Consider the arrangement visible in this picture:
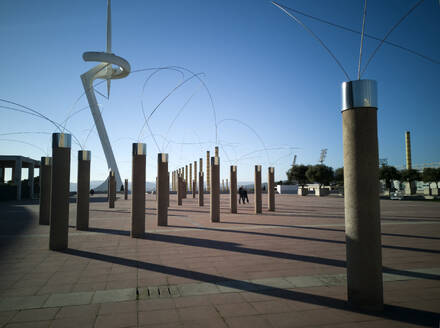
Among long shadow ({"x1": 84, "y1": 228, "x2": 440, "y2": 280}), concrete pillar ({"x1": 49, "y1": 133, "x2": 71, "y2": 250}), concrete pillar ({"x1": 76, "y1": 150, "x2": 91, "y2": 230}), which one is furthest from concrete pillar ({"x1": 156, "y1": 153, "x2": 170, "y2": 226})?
concrete pillar ({"x1": 49, "y1": 133, "x2": 71, "y2": 250})

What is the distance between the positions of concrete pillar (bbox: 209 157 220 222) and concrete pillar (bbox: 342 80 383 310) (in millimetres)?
9678

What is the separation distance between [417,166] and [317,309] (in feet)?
260

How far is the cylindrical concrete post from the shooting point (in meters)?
11.9

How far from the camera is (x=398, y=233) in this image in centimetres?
940

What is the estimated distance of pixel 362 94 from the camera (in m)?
3.83

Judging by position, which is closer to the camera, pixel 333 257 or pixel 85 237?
pixel 333 257

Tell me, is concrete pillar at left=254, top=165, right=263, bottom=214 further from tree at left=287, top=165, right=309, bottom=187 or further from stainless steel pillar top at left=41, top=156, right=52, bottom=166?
tree at left=287, top=165, right=309, bottom=187

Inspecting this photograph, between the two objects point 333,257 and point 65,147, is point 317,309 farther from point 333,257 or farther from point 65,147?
point 65,147

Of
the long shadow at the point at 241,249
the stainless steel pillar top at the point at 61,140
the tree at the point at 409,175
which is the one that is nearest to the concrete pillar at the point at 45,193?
the long shadow at the point at 241,249

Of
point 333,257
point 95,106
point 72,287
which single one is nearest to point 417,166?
point 95,106

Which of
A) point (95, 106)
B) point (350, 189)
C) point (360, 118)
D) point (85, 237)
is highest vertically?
point (95, 106)

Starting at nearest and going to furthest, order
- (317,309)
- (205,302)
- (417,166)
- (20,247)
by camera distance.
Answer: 1. (317,309)
2. (205,302)
3. (20,247)
4. (417,166)

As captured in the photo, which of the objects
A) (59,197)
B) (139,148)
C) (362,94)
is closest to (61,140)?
(59,197)

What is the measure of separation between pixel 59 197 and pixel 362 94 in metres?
7.20
